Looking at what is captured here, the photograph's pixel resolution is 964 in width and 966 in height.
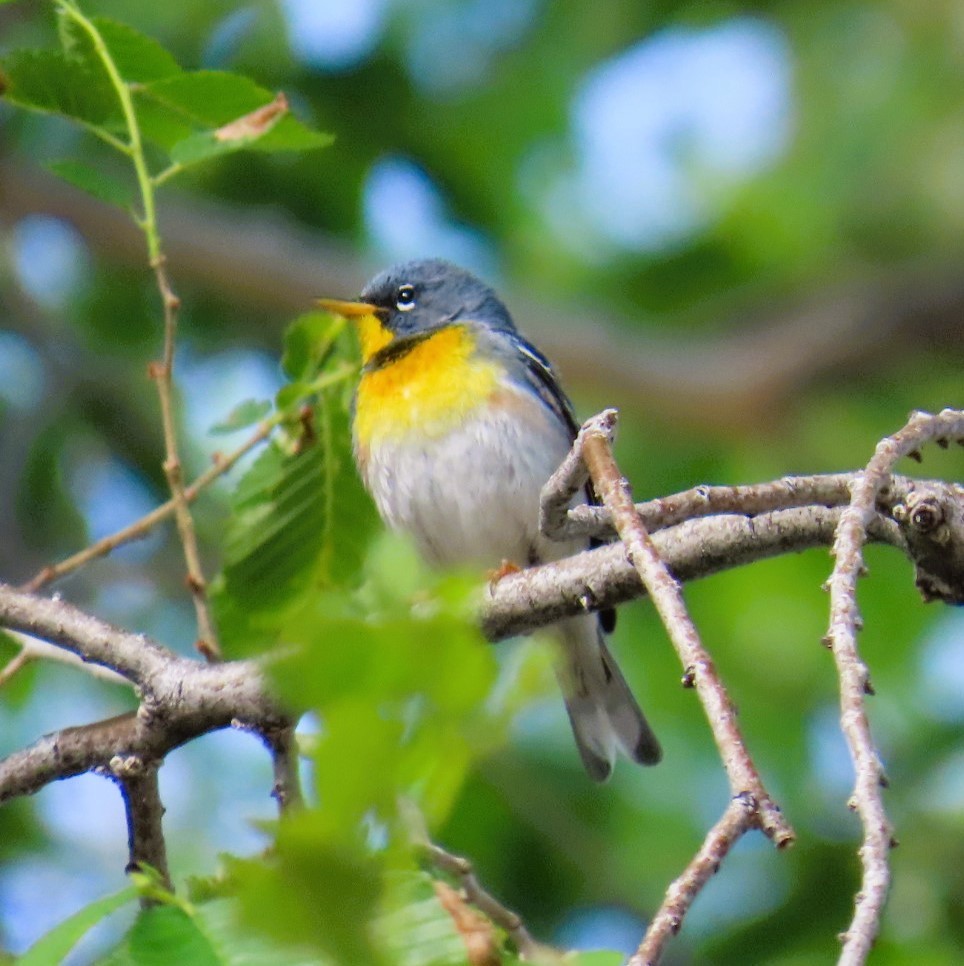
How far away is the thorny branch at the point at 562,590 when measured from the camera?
2.54 metres

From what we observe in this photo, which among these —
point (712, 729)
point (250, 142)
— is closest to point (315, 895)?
point (712, 729)

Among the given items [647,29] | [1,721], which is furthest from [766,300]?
[1,721]

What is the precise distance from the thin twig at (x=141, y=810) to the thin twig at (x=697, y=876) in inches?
45.9

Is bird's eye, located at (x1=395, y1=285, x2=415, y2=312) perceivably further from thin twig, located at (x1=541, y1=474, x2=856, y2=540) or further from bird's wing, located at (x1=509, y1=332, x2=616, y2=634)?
thin twig, located at (x1=541, y1=474, x2=856, y2=540)

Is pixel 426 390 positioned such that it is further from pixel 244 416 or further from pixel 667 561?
pixel 667 561

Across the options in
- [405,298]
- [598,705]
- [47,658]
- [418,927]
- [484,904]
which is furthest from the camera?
[405,298]

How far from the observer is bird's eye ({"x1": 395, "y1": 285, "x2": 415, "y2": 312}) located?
619 centimetres

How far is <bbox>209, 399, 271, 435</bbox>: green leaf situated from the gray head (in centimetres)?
217

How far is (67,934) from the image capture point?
173 centimetres

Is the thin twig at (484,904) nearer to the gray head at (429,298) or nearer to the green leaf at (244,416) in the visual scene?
the green leaf at (244,416)

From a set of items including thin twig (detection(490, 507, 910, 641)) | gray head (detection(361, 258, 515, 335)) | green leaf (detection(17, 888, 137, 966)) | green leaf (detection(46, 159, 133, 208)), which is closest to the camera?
green leaf (detection(17, 888, 137, 966))

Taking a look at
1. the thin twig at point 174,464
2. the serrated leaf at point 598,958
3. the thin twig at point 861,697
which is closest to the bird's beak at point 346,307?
the thin twig at point 174,464

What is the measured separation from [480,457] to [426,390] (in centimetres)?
30

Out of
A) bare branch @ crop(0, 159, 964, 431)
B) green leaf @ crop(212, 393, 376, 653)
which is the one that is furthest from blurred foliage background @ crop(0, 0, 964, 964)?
green leaf @ crop(212, 393, 376, 653)
